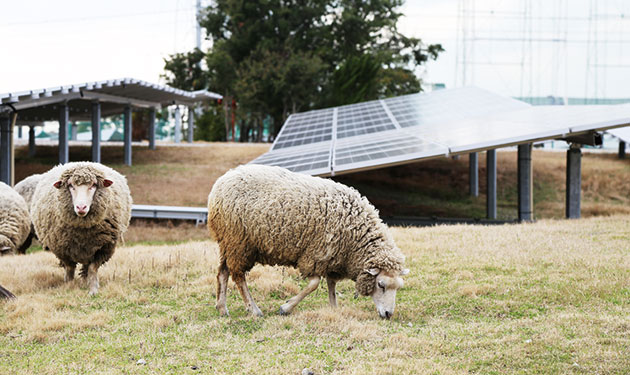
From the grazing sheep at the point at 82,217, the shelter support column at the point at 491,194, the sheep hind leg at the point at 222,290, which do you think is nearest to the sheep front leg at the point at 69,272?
the grazing sheep at the point at 82,217

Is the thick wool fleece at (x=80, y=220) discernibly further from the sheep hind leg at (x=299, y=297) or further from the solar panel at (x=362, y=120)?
the solar panel at (x=362, y=120)

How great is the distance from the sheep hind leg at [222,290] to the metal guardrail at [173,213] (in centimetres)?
1189

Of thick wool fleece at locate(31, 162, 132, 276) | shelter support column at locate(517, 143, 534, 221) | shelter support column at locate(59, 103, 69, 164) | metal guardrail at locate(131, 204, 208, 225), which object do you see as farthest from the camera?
shelter support column at locate(59, 103, 69, 164)

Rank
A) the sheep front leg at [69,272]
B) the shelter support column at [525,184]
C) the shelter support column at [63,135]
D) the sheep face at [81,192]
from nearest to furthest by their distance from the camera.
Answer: the sheep face at [81,192] < the sheep front leg at [69,272] < the shelter support column at [525,184] < the shelter support column at [63,135]

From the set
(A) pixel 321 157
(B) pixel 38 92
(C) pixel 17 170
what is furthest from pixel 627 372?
(C) pixel 17 170

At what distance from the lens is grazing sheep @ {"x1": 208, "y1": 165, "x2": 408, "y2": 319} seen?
302 inches

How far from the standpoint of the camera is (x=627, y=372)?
211 inches

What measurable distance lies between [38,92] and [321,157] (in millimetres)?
10559

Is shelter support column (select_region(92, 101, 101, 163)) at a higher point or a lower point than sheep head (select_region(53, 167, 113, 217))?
higher

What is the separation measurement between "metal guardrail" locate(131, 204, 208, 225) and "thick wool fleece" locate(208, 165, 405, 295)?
39.9ft

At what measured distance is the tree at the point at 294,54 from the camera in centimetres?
4403

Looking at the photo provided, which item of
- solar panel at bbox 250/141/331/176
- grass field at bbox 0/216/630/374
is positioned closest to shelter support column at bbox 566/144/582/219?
solar panel at bbox 250/141/331/176

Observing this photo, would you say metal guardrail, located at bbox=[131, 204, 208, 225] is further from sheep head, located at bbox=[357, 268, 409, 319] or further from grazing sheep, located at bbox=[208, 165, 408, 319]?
sheep head, located at bbox=[357, 268, 409, 319]

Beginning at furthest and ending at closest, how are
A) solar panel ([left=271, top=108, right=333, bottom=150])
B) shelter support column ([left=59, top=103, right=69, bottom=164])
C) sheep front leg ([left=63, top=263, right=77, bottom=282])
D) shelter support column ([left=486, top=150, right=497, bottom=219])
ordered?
shelter support column ([left=486, top=150, right=497, bottom=219])
shelter support column ([left=59, top=103, right=69, bottom=164])
solar panel ([left=271, top=108, right=333, bottom=150])
sheep front leg ([left=63, top=263, right=77, bottom=282])
